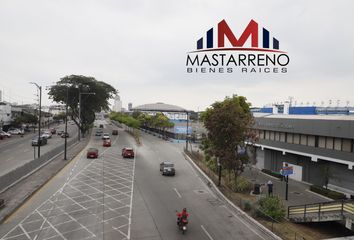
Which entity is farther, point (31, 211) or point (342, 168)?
point (342, 168)

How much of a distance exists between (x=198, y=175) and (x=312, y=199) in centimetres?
1162

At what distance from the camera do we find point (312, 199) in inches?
958

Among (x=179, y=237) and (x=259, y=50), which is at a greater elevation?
(x=259, y=50)

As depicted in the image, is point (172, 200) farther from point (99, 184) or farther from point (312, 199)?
point (312, 199)

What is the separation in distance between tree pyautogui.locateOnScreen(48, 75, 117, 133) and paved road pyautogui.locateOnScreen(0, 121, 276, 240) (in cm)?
4656

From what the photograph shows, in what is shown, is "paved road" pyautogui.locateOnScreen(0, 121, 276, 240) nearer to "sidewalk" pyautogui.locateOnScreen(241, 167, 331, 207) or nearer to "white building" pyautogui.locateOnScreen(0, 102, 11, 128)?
"sidewalk" pyautogui.locateOnScreen(241, 167, 331, 207)

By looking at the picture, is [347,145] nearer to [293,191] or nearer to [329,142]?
[329,142]

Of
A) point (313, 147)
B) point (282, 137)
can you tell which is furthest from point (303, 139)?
point (282, 137)

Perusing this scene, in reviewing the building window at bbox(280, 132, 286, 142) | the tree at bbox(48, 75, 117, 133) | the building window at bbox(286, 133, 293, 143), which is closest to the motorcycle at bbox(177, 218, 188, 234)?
the building window at bbox(286, 133, 293, 143)

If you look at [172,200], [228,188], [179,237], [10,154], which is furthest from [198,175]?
[10,154]

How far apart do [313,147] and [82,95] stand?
60830mm

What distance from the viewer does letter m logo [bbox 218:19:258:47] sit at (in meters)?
33.7

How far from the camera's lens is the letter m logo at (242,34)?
33.7 m

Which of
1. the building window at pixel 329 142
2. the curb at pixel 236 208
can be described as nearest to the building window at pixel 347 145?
the building window at pixel 329 142
